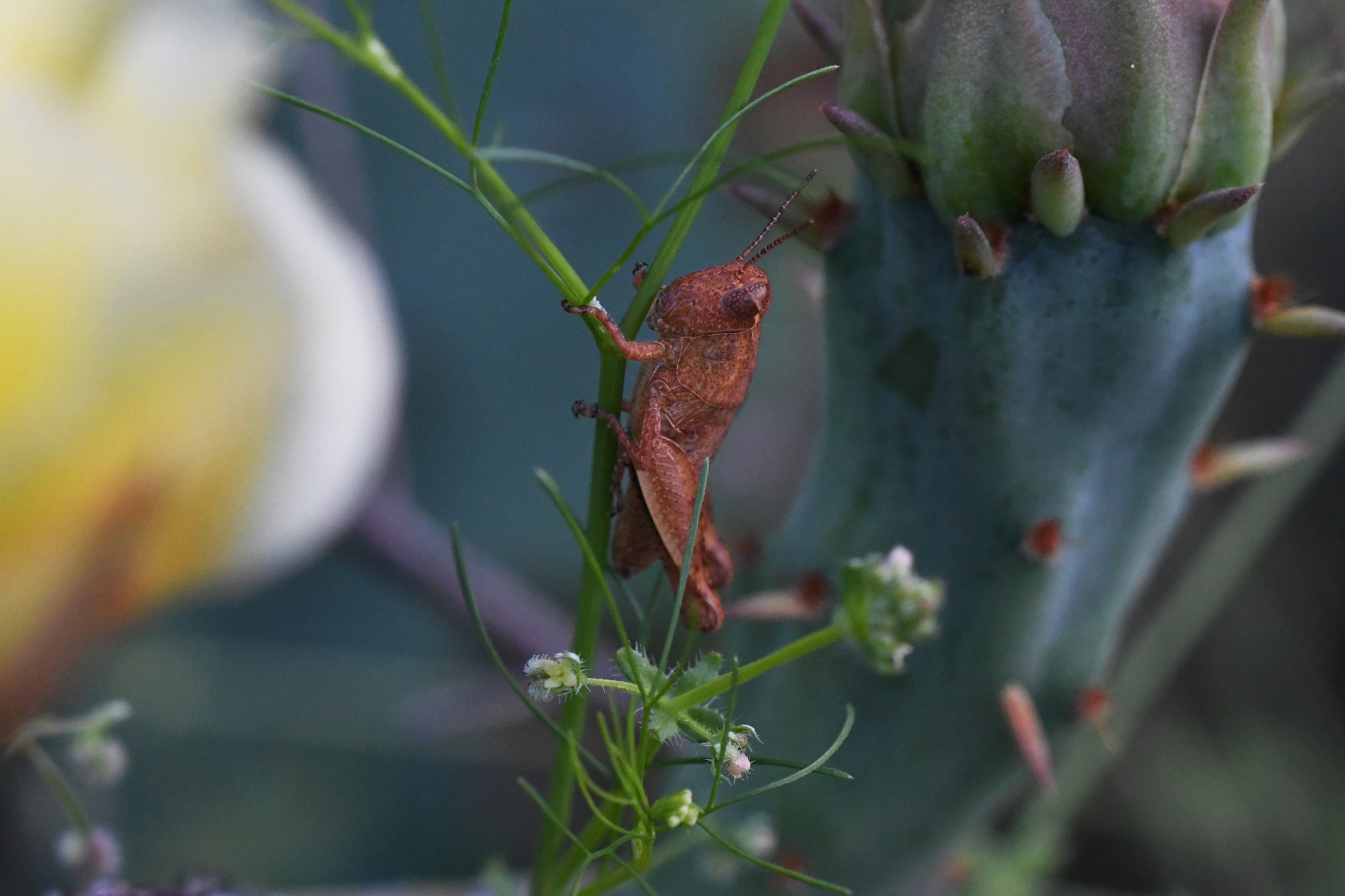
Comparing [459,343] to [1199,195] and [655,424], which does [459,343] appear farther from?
[1199,195]

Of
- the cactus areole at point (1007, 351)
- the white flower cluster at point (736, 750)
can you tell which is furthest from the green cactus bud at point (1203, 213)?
the white flower cluster at point (736, 750)

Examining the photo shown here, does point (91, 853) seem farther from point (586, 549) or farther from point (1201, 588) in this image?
point (1201, 588)

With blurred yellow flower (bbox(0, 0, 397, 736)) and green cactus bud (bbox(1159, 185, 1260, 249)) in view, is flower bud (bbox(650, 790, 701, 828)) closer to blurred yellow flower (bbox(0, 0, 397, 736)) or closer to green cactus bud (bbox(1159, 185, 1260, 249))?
blurred yellow flower (bbox(0, 0, 397, 736))

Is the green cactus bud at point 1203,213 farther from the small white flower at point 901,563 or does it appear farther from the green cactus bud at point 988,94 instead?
the small white flower at point 901,563

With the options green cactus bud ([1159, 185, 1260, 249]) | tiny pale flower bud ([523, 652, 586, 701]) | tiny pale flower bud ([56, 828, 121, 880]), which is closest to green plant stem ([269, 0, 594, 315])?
tiny pale flower bud ([523, 652, 586, 701])

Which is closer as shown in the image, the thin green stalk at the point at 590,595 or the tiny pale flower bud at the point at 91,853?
the thin green stalk at the point at 590,595

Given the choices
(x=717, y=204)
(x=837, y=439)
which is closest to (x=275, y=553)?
(x=837, y=439)
